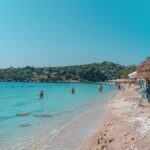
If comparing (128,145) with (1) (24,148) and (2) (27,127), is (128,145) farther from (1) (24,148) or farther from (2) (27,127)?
(2) (27,127)

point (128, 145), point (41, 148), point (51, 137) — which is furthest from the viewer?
point (51, 137)

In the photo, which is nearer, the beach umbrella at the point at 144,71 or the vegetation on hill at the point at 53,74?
the beach umbrella at the point at 144,71

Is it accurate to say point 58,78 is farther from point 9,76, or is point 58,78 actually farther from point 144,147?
point 144,147

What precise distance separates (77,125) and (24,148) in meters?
4.94

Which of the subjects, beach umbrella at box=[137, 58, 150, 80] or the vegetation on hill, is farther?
the vegetation on hill

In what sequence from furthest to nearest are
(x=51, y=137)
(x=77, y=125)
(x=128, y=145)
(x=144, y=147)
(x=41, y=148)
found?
(x=77, y=125)
(x=51, y=137)
(x=41, y=148)
(x=128, y=145)
(x=144, y=147)

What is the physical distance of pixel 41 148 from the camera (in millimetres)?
9938

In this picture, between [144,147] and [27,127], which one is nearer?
[144,147]

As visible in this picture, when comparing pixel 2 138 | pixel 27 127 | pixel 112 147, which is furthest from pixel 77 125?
pixel 112 147

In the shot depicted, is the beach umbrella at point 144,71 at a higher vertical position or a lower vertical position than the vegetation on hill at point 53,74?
lower

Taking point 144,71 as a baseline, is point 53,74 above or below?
above

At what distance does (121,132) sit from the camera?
1042cm

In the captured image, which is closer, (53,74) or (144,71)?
(144,71)

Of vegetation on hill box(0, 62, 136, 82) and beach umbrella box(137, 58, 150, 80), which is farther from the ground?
vegetation on hill box(0, 62, 136, 82)
